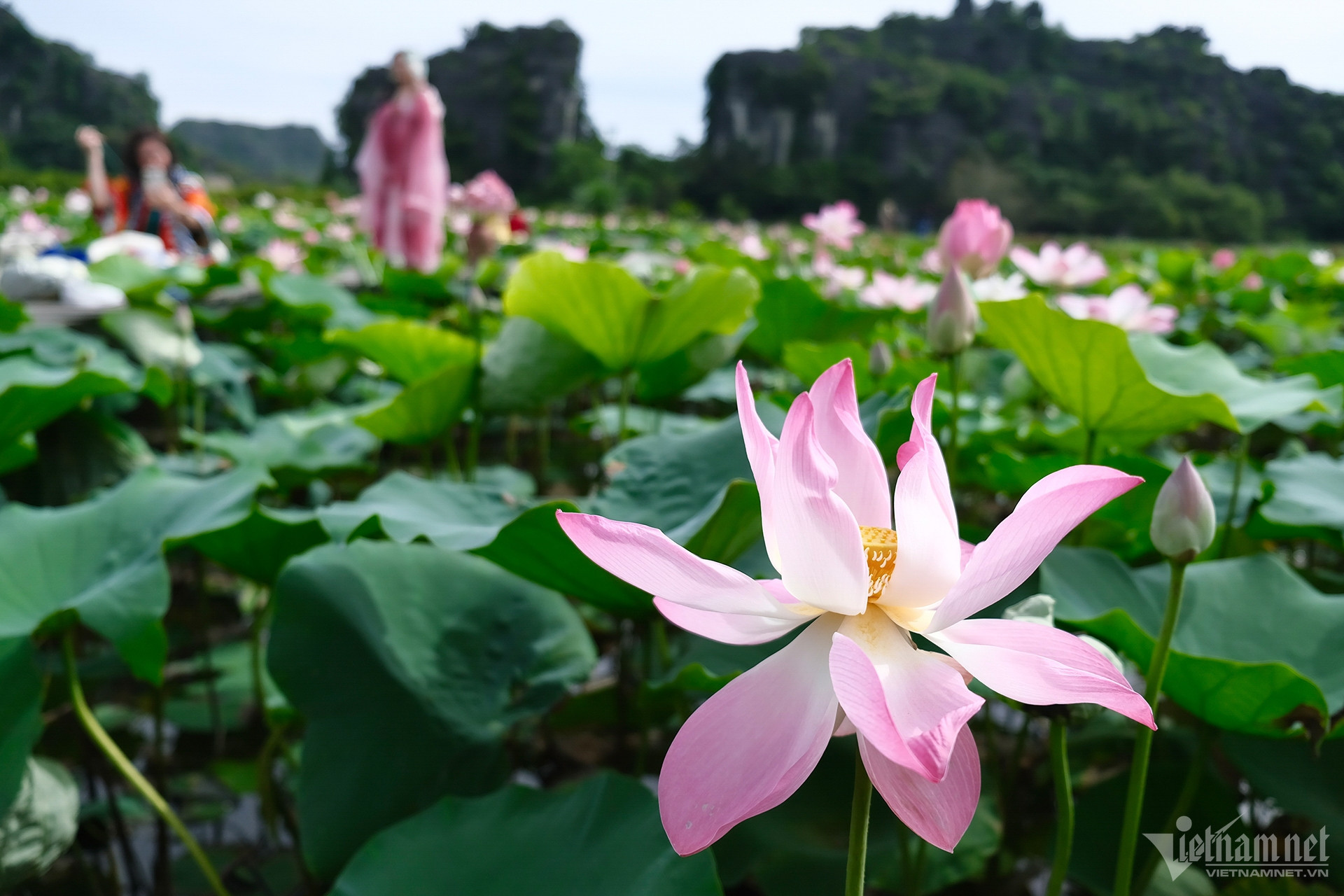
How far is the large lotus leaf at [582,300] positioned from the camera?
1.03 metres

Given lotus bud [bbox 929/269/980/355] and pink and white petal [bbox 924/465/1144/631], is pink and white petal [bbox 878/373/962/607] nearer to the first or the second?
pink and white petal [bbox 924/465/1144/631]

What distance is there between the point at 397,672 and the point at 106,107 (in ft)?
186

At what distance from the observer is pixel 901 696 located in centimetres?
32

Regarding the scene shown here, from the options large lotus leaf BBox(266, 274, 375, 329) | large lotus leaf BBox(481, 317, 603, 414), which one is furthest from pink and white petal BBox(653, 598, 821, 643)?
large lotus leaf BBox(266, 274, 375, 329)

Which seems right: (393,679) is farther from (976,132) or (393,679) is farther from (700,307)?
(976,132)

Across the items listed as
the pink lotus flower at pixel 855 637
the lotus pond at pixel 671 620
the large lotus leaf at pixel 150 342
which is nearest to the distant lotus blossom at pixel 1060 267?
the lotus pond at pixel 671 620

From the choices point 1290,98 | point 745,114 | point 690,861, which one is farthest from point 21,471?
point 745,114

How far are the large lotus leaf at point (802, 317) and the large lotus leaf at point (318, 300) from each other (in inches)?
36.7

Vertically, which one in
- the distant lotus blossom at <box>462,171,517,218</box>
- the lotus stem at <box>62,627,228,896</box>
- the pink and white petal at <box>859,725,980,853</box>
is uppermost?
the distant lotus blossom at <box>462,171,517,218</box>

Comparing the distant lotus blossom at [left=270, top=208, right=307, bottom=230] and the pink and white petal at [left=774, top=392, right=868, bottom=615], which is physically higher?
the distant lotus blossom at [left=270, top=208, right=307, bottom=230]

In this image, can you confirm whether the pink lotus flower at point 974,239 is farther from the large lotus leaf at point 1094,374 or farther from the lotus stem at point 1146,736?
the lotus stem at point 1146,736

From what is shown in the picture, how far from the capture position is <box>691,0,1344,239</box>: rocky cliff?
30781mm

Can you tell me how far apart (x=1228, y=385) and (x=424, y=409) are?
0.94 metres

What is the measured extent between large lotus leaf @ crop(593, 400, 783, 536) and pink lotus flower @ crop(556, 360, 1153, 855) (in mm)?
356
